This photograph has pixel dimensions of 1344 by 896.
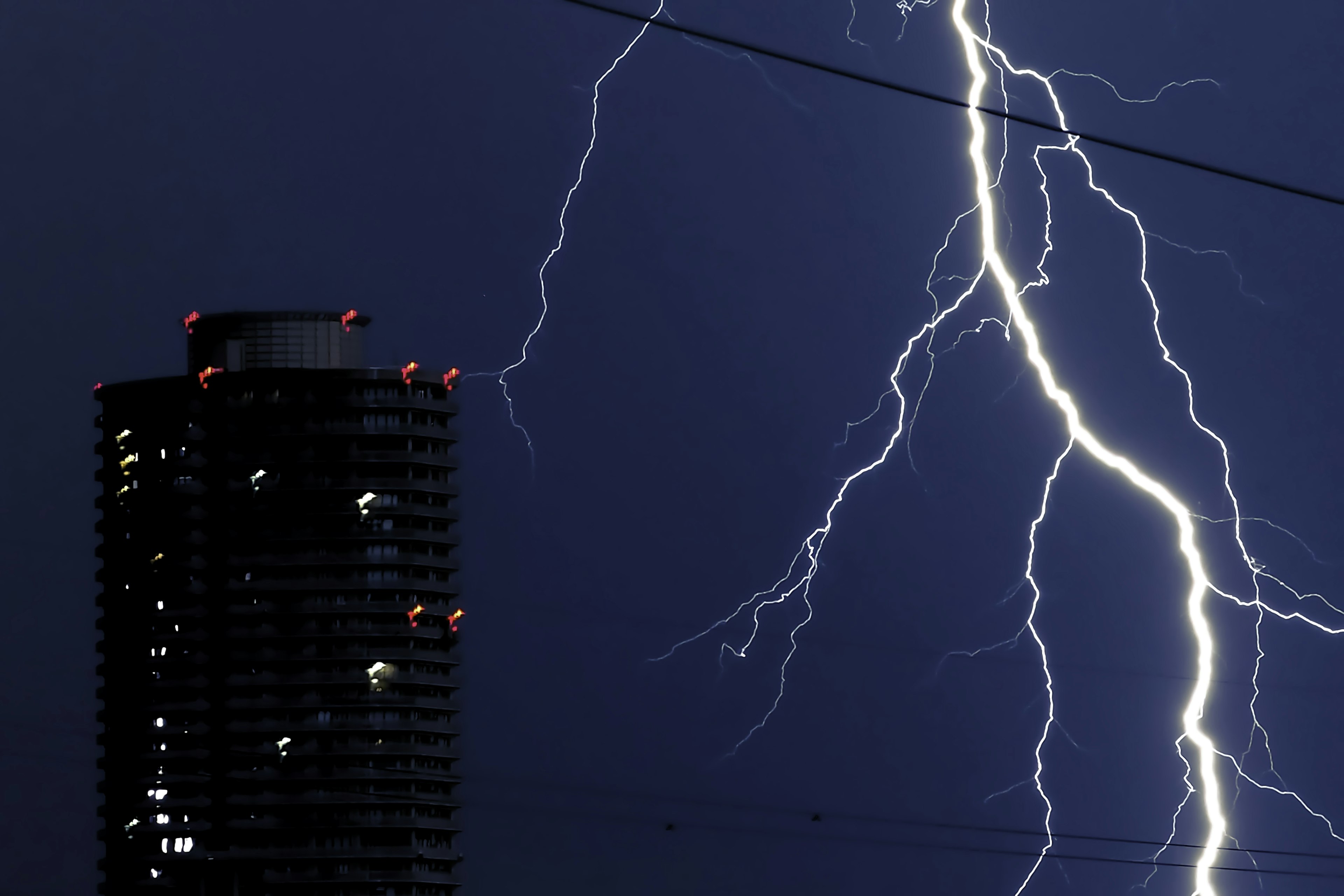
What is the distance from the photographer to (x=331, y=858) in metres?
45.4

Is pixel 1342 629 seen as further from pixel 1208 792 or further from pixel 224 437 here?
pixel 224 437

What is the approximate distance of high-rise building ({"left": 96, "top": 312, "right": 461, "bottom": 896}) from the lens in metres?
45.9

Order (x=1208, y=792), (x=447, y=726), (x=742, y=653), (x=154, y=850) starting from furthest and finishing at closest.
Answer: (x=742, y=653), (x=1208, y=792), (x=447, y=726), (x=154, y=850)

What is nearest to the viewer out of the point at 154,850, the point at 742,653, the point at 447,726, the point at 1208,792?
the point at 154,850

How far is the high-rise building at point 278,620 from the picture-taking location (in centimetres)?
4588

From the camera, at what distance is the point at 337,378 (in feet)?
162

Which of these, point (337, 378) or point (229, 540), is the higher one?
point (337, 378)

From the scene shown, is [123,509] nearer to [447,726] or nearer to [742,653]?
[447,726]

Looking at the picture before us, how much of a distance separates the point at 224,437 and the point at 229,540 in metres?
2.74

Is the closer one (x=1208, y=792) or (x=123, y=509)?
(x=123, y=509)

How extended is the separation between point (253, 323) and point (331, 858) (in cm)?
1430

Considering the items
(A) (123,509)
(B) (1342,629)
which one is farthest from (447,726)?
(B) (1342,629)

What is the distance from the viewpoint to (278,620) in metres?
47.8

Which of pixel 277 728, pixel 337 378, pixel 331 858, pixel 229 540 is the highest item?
pixel 337 378
